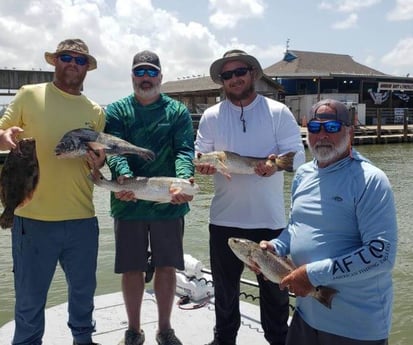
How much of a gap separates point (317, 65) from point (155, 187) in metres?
55.6

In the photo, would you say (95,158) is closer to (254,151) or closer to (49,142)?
(49,142)

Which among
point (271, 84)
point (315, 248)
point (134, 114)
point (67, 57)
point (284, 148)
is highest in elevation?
point (271, 84)

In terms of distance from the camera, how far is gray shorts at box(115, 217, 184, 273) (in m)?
4.55

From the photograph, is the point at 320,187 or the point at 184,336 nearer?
the point at 320,187

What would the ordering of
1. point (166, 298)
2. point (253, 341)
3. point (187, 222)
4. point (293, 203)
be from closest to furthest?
point (293, 203) < point (166, 298) < point (253, 341) < point (187, 222)

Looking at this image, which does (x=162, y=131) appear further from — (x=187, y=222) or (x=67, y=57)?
(x=187, y=222)

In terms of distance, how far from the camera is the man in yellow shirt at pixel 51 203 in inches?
167

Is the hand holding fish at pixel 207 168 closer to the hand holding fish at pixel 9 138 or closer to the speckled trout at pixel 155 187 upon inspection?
the speckled trout at pixel 155 187

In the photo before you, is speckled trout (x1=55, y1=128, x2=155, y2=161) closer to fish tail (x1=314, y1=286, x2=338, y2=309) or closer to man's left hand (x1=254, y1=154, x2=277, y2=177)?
man's left hand (x1=254, y1=154, x2=277, y2=177)

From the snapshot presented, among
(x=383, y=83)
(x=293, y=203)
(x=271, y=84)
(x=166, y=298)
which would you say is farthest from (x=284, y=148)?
(x=383, y=83)

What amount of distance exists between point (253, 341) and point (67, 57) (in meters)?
3.23

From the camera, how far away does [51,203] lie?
425cm

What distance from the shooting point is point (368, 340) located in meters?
3.09

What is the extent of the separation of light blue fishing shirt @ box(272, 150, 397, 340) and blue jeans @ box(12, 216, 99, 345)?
1992 mm
